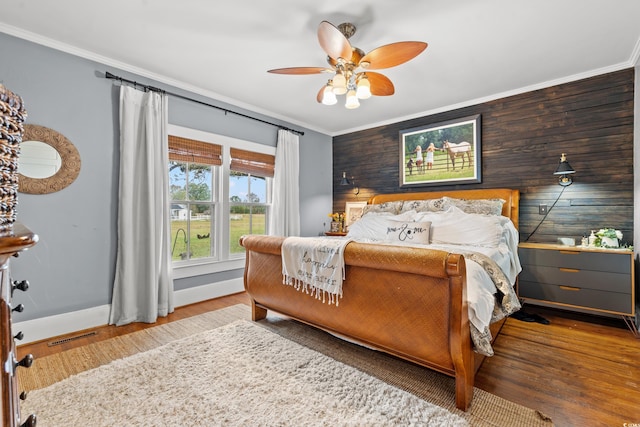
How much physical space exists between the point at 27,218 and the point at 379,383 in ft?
9.89

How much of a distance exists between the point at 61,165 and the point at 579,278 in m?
4.84

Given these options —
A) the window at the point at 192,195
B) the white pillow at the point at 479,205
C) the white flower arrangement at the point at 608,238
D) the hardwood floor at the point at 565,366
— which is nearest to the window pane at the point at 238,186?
the window at the point at 192,195

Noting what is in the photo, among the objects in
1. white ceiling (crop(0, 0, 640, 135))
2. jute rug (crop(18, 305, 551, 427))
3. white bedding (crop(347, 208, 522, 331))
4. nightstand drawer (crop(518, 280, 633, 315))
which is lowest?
jute rug (crop(18, 305, 551, 427))

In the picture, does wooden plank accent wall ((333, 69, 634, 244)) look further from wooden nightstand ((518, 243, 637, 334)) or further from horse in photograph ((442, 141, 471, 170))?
wooden nightstand ((518, 243, 637, 334))

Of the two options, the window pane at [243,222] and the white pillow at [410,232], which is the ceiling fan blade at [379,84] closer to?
the white pillow at [410,232]

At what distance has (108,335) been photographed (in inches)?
102

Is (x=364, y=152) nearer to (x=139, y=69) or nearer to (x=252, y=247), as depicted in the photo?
(x=252, y=247)

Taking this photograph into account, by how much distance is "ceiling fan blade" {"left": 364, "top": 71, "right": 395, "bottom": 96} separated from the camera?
250 centimetres

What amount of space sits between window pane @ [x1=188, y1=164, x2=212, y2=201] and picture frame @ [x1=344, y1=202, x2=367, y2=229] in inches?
89.7

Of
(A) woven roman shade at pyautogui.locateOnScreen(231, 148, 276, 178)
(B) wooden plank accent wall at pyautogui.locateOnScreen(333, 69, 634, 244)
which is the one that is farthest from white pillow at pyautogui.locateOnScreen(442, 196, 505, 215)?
(A) woven roman shade at pyautogui.locateOnScreen(231, 148, 276, 178)

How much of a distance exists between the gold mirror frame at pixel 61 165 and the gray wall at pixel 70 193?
0.15 ft

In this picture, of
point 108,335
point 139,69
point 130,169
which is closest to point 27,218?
point 130,169

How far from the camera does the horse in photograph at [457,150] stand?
3.87 metres

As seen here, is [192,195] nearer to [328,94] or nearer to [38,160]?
[38,160]
